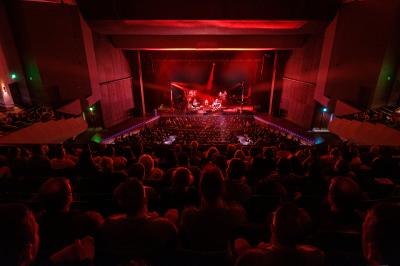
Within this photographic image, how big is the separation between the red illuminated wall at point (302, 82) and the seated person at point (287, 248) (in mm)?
14557

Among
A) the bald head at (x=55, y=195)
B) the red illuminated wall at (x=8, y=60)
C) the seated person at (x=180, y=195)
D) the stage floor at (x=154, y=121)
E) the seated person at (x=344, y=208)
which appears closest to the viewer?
the bald head at (x=55, y=195)

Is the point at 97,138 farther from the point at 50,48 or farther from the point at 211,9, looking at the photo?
the point at 211,9

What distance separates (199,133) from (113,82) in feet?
22.7

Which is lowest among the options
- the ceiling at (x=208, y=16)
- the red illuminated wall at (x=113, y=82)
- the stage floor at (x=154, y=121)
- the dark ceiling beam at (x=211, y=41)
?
the stage floor at (x=154, y=121)

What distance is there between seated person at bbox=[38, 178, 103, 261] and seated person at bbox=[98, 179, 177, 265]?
21 cm

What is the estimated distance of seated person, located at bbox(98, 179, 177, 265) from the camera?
1.65 metres

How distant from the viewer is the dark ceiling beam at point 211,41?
49.9 feet

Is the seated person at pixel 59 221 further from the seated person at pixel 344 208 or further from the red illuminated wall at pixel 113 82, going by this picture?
the red illuminated wall at pixel 113 82

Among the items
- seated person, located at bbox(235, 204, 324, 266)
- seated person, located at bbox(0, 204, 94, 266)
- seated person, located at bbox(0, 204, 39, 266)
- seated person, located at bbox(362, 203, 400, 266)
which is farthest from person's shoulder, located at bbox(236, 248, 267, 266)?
seated person, located at bbox(0, 204, 39, 266)

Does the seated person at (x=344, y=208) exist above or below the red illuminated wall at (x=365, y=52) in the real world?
below

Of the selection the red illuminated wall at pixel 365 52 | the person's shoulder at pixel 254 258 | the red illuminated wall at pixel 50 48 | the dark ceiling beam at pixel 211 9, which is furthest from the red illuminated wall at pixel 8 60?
the red illuminated wall at pixel 365 52

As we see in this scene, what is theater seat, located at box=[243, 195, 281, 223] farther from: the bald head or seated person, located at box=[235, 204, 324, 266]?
the bald head

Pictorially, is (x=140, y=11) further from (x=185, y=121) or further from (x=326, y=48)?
(x=326, y=48)

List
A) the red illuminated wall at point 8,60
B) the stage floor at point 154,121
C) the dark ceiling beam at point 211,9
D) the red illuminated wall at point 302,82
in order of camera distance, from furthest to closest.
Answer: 1. the red illuminated wall at point 302,82
2. the stage floor at point 154,121
3. the dark ceiling beam at point 211,9
4. the red illuminated wall at point 8,60
